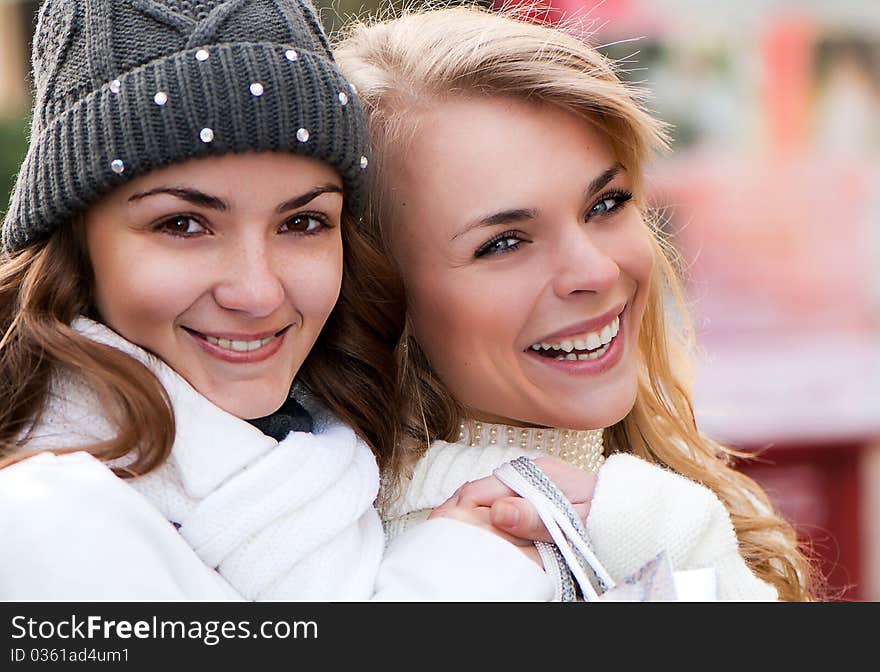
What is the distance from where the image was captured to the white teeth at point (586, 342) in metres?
2.38

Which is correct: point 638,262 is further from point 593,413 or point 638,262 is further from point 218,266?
point 218,266

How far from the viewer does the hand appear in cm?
201

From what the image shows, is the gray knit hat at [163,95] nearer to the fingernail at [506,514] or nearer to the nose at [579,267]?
the nose at [579,267]

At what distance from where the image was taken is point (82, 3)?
198 cm

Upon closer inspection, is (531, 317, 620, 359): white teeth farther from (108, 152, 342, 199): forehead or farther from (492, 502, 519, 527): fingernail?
(108, 152, 342, 199): forehead

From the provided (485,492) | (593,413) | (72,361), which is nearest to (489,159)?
(593,413)

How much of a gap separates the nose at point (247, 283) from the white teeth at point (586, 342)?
67 centimetres

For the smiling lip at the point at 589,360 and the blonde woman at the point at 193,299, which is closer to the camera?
the blonde woman at the point at 193,299

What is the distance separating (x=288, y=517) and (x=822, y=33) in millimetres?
4278

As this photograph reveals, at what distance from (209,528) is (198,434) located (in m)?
0.17

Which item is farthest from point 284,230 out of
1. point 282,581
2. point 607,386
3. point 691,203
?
point 691,203

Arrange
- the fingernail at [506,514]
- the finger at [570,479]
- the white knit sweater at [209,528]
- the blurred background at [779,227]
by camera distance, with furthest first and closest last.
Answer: the blurred background at [779,227], the finger at [570,479], the fingernail at [506,514], the white knit sweater at [209,528]

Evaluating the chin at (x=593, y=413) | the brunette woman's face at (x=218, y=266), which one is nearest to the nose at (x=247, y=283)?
the brunette woman's face at (x=218, y=266)

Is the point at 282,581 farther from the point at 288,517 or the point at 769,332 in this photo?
the point at 769,332
